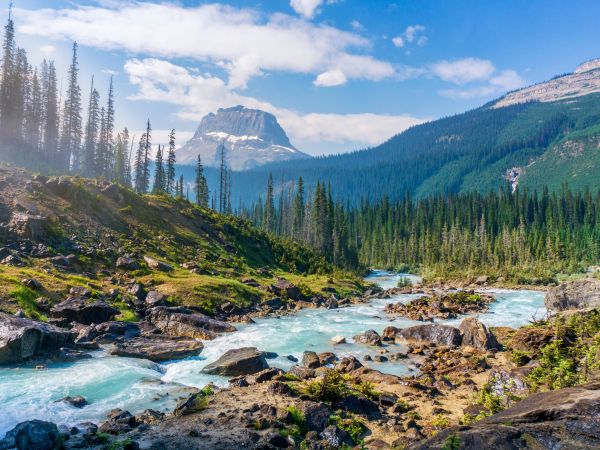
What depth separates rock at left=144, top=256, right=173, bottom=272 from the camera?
45.7m

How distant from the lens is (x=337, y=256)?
105 metres

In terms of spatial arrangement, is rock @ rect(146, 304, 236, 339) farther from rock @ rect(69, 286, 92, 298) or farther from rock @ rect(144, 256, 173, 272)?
rock @ rect(144, 256, 173, 272)

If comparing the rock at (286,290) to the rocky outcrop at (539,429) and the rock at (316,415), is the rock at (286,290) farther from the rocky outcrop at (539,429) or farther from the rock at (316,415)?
the rocky outcrop at (539,429)

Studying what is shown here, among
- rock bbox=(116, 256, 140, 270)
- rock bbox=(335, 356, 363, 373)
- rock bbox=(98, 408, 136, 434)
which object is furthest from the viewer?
rock bbox=(116, 256, 140, 270)

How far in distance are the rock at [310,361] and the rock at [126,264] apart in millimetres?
24694

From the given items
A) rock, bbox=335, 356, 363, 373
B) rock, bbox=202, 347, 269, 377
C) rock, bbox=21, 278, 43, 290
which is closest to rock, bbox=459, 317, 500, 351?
rock, bbox=335, 356, 363, 373

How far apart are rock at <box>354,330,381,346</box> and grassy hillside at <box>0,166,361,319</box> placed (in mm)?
14022

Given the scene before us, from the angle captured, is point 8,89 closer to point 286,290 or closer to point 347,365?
point 286,290

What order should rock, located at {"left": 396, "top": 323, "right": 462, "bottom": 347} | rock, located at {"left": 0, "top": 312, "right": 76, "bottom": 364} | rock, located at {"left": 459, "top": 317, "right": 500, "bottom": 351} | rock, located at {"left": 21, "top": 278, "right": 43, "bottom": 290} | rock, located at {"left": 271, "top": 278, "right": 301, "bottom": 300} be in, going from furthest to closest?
rock, located at {"left": 271, "top": 278, "right": 301, "bottom": 300} < rock, located at {"left": 396, "top": 323, "right": 462, "bottom": 347} < rock, located at {"left": 21, "top": 278, "right": 43, "bottom": 290} < rock, located at {"left": 459, "top": 317, "right": 500, "bottom": 351} < rock, located at {"left": 0, "top": 312, "right": 76, "bottom": 364}

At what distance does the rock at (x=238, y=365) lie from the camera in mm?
23078

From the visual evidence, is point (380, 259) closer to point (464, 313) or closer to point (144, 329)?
point (464, 313)

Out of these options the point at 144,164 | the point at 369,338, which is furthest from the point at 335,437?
the point at 144,164

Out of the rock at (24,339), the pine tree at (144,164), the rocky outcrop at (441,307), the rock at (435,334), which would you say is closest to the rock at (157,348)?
the rock at (24,339)

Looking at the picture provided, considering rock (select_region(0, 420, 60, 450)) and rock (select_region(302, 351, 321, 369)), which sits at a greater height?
rock (select_region(0, 420, 60, 450))
